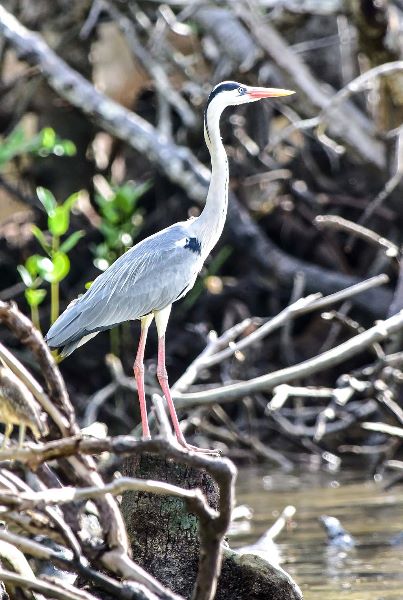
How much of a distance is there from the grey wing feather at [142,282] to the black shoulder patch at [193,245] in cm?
2

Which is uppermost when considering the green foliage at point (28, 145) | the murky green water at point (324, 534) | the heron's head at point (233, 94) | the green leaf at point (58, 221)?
the green foliage at point (28, 145)

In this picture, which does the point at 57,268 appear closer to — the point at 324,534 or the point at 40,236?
the point at 40,236

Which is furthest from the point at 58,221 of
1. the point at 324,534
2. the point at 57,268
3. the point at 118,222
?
the point at 324,534

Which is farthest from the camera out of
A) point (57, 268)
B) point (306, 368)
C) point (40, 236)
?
point (40, 236)

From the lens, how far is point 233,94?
21.1 feet

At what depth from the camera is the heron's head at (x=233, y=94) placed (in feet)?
20.8

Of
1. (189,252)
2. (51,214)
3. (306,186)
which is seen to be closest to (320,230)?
(306,186)

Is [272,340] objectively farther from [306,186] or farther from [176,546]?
[176,546]

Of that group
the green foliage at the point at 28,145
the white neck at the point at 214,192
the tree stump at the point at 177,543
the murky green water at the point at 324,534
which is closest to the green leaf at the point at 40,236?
the green foliage at the point at 28,145

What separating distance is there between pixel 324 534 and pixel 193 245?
1982mm

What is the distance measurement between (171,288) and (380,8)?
3.59 metres

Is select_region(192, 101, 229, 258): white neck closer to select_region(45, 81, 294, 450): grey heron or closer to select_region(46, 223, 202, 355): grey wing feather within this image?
select_region(45, 81, 294, 450): grey heron

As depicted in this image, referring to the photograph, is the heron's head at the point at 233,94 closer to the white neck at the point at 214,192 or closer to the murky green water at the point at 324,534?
the white neck at the point at 214,192

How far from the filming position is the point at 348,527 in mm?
7469
